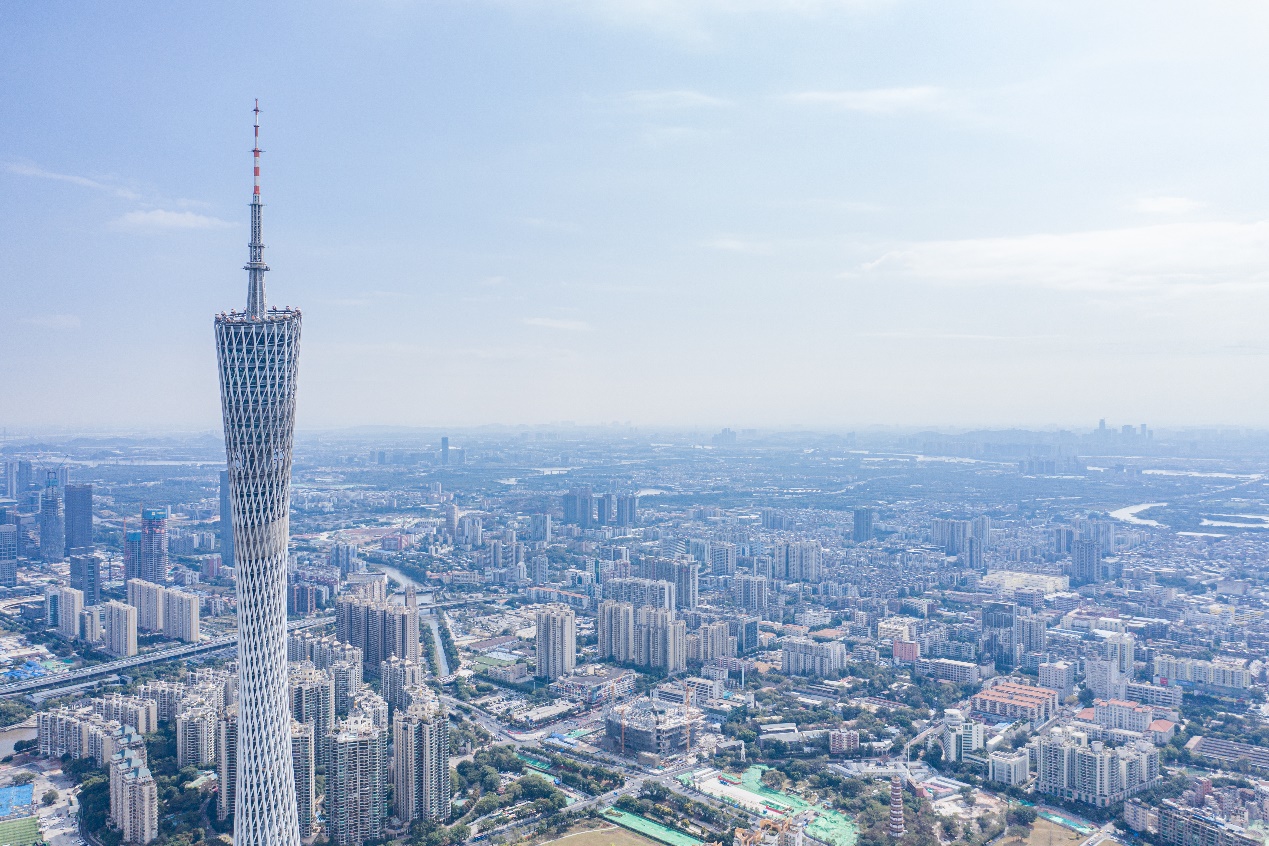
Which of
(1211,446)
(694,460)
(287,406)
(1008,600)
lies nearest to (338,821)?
(287,406)

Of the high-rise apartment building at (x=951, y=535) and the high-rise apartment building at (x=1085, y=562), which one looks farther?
the high-rise apartment building at (x=951, y=535)

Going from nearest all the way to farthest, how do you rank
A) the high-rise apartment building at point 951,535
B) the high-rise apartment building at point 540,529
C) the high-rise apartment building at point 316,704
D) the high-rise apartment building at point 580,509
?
1. the high-rise apartment building at point 316,704
2. the high-rise apartment building at point 951,535
3. the high-rise apartment building at point 540,529
4. the high-rise apartment building at point 580,509

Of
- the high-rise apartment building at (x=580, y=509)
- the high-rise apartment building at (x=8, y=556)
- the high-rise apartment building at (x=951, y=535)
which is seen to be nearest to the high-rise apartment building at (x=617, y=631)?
the high-rise apartment building at (x=951, y=535)

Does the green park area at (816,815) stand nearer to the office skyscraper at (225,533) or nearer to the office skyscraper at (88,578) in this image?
the office skyscraper at (88,578)

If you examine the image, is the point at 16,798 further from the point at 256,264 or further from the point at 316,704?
the point at 256,264

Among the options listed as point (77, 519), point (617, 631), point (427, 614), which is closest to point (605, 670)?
point (617, 631)

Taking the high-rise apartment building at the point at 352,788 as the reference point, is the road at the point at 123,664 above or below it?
below

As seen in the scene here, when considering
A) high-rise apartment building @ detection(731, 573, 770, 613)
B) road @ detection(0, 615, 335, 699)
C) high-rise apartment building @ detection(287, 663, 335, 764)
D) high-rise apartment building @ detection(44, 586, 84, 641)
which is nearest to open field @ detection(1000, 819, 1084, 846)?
high-rise apartment building @ detection(287, 663, 335, 764)
